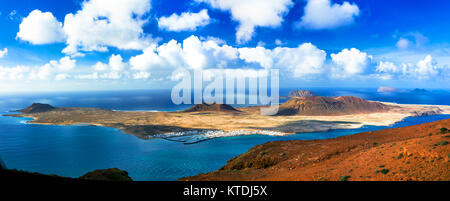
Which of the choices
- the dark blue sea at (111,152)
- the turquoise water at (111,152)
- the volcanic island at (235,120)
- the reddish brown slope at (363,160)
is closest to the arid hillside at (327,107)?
the volcanic island at (235,120)

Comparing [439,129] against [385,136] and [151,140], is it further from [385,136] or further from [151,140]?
[151,140]

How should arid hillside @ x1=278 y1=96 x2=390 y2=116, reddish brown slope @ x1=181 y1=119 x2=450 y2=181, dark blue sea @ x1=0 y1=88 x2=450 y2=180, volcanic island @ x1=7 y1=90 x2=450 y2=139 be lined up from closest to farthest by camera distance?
reddish brown slope @ x1=181 y1=119 x2=450 y2=181 → dark blue sea @ x1=0 y1=88 x2=450 y2=180 → volcanic island @ x1=7 y1=90 x2=450 y2=139 → arid hillside @ x1=278 y1=96 x2=390 y2=116

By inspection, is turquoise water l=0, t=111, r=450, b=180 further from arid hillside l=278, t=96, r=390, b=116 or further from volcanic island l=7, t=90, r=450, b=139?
arid hillside l=278, t=96, r=390, b=116

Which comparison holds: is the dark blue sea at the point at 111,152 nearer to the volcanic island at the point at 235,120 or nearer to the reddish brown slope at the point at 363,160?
the volcanic island at the point at 235,120

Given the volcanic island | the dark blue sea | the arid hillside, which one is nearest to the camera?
the dark blue sea

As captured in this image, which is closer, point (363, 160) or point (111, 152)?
point (363, 160)

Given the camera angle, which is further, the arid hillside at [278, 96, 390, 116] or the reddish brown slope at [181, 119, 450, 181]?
the arid hillside at [278, 96, 390, 116]

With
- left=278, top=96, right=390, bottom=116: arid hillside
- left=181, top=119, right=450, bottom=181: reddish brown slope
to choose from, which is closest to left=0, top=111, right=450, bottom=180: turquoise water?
left=181, top=119, right=450, bottom=181: reddish brown slope

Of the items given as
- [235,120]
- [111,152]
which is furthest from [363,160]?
[235,120]

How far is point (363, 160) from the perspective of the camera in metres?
14.9

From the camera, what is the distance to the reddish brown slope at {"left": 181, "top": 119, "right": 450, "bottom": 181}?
11141mm

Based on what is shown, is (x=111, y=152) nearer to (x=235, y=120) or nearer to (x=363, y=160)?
(x=363, y=160)
